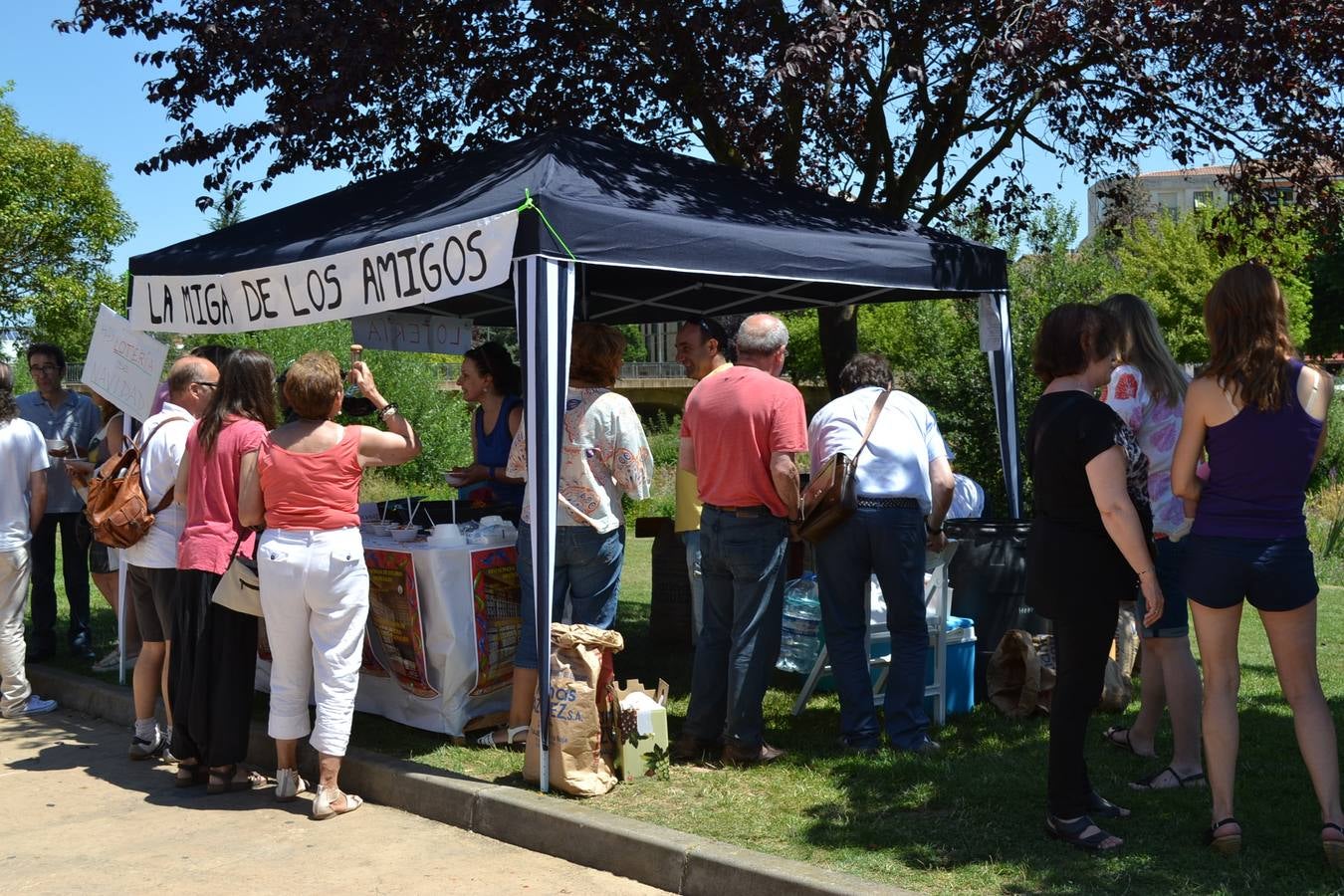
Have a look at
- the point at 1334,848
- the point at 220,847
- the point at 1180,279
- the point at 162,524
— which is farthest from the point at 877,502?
the point at 1180,279

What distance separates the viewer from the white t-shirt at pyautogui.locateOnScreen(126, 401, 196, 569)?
5824mm

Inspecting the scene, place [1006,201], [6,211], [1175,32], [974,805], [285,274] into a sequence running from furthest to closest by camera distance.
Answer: [6,211] → [1006,201] → [1175,32] → [285,274] → [974,805]

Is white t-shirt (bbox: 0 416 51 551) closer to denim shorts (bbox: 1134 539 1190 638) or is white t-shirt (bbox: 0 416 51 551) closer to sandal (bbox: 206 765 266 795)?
sandal (bbox: 206 765 266 795)

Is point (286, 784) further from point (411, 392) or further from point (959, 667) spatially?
point (411, 392)

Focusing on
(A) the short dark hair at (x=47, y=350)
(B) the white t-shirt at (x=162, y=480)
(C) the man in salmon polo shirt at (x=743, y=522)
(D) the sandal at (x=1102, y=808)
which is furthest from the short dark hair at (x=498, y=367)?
(D) the sandal at (x=1102, y=808)

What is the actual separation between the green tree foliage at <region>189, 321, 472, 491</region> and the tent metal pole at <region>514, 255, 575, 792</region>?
2137 centimetres

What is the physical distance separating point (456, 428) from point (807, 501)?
74.2 ft

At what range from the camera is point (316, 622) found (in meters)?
5.21

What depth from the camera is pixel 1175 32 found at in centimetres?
829

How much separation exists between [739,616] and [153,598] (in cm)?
271

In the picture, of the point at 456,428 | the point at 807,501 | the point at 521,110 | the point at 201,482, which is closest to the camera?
the point at 807,501

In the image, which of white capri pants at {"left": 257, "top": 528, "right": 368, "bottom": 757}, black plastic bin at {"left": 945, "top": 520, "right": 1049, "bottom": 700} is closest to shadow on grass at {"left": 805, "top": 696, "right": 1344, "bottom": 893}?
black plastic bin at {"left": 945, "top": 520, "right": 1049, "bottom": 700}

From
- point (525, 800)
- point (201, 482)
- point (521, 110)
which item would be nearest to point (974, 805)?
point (525, 800)

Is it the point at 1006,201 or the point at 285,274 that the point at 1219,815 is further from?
the point at 1006,201
